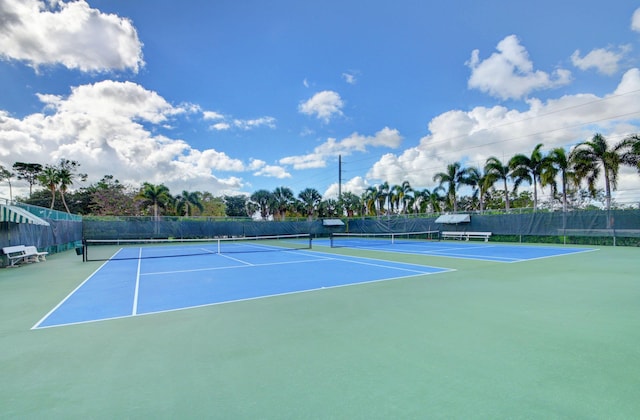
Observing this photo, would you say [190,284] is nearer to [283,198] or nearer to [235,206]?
[283,198]

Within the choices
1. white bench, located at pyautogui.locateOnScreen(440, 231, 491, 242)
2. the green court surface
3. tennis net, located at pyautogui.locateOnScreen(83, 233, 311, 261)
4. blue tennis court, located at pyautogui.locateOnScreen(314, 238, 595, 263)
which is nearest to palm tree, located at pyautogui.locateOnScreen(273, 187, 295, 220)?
tennis net, located at pyautogui.locateOnScreen(83, 233, 311, 261)

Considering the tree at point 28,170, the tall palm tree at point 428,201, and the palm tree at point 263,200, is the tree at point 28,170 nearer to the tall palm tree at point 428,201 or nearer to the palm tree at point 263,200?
the palm tree at point 263,200

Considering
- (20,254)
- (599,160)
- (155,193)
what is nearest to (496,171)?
(599,160)

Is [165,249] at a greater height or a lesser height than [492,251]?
greater

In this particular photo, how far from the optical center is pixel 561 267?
31.7ft

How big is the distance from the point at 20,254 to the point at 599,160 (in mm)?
31874

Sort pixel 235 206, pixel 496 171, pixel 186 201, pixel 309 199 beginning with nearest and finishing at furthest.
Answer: pixel 496 171 < pixel 186 201 < pixel 309 199 < pixel 235 206

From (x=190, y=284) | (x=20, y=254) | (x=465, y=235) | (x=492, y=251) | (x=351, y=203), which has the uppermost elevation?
(x=351, y=203)

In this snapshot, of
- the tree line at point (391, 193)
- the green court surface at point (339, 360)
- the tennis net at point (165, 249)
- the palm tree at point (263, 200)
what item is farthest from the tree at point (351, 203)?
the green court surface at point (339, 360)

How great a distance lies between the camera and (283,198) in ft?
152

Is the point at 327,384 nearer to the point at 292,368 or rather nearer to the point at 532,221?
the point at 292,368

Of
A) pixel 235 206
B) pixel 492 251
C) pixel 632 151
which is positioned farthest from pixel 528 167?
pixel 235 206

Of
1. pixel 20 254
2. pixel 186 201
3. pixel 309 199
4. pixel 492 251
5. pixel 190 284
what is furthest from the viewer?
pixel 309 199

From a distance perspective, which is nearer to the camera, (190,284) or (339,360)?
(339,360)
